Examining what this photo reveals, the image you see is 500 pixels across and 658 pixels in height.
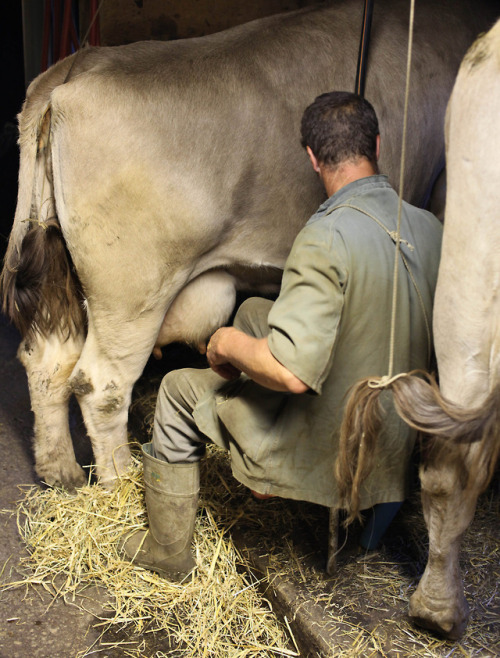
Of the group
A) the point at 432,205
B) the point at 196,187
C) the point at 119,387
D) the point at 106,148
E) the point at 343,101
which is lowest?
the point at 119,387

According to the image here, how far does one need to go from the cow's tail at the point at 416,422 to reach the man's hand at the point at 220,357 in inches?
20.2

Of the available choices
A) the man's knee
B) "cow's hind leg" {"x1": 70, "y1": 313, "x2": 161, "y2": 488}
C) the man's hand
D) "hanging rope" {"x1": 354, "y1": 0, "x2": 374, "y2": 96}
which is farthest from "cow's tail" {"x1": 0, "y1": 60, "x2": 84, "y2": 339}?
"hanging rope" {"x1": 354, "y1": 0, "x2": 374, "y2": 96}

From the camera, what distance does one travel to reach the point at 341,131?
223 cm

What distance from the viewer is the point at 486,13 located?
143 inches

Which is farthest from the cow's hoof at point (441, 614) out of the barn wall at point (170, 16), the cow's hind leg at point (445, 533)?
the barn wall at point (170, 16)

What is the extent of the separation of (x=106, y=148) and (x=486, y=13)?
2.22 m

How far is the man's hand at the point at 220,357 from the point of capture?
7.26 feet

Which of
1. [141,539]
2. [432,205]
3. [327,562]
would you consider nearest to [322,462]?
[327,562]

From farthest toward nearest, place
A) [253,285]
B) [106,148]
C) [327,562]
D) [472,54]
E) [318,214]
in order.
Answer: [253,285] → [106,148] → [327,562] → [318,214] → [472,54]

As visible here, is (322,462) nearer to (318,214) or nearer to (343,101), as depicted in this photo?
(318,214)

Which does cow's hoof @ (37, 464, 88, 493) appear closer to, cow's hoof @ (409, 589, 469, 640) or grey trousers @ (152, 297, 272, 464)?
grey trousers @ (152, 297, 272, 464)

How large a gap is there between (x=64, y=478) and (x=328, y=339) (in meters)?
2.08

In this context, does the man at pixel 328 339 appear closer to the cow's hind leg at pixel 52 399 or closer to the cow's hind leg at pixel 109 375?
the cow's hind leg at pixel 109 375

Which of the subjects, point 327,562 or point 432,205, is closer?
point 327,562
